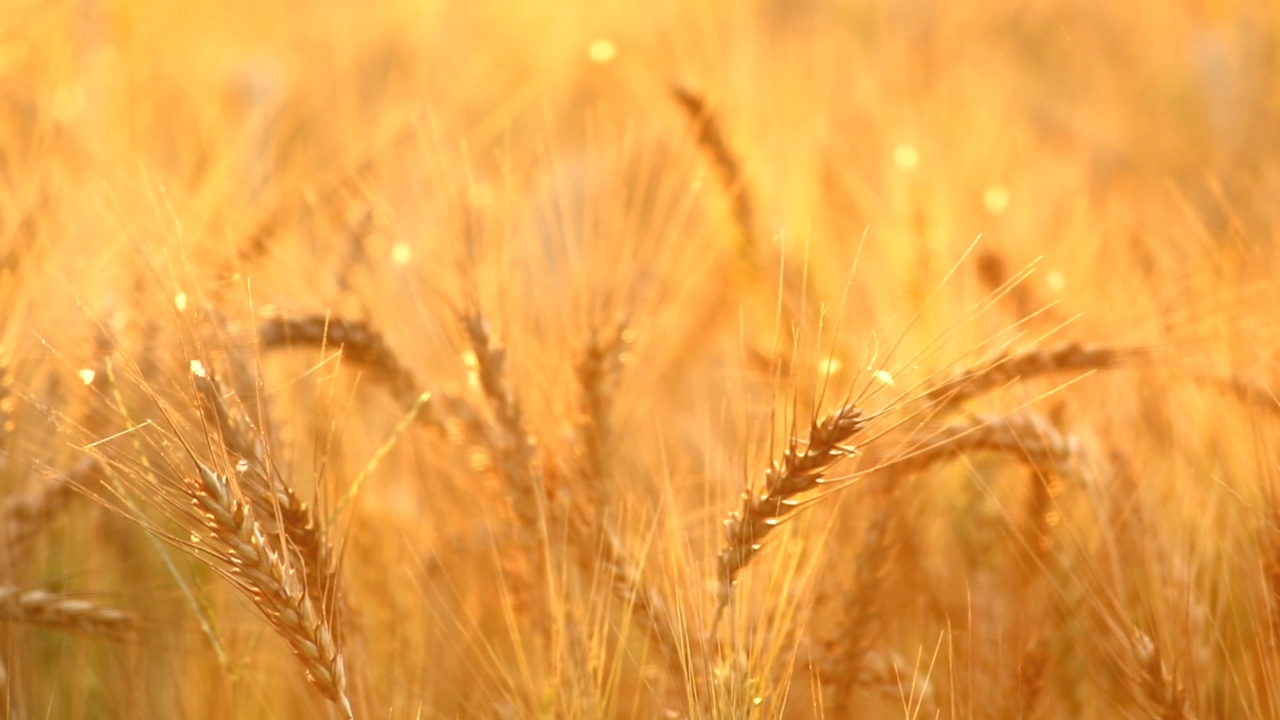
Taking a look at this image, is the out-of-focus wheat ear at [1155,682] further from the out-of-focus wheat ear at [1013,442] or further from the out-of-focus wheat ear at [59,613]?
the out-of-focus wheat ear at [59,613]

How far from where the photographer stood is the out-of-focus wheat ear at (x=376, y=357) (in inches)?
36.7

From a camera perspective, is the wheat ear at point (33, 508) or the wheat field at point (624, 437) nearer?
the wheat field at point (624, 437)

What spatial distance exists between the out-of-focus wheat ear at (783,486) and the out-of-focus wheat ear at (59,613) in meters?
0.59

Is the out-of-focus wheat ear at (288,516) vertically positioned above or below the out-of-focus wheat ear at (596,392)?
below

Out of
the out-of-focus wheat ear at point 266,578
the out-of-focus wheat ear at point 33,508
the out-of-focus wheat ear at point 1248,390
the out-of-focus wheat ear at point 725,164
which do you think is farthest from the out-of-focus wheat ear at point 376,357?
the out-of-focus wheat ear at point 1248,390

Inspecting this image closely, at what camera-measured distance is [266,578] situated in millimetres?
607

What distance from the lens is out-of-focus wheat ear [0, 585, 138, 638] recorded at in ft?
2.78

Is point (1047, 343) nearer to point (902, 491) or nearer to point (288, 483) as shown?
point (902, 491)

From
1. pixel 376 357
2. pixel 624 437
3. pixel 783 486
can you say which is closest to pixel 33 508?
pixel 376 357

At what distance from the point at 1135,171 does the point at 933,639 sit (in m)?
1.67

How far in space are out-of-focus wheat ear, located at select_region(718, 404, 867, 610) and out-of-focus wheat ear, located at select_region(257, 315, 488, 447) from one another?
1.17 ft

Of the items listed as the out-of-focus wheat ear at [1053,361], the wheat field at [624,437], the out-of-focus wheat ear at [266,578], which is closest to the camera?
the out-of-focus wheat ear at [266,578]

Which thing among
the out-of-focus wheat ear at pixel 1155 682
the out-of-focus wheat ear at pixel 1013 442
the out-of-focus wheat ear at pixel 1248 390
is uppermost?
the out-of-focus wheat ear at pixel 1248 390

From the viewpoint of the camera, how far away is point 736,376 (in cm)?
120
